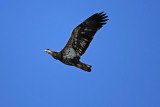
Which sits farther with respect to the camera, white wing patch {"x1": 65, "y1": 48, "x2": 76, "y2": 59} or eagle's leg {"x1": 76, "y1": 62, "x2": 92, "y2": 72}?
white wing patch {"x1": 65, "y1": 48, "x2": 76, "y2": 59}

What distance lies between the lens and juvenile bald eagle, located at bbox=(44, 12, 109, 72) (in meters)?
44.0

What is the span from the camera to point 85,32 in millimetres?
44031

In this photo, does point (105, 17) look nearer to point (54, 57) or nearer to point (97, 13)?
point (97, 13)

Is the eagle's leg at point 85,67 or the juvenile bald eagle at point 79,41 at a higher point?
the juvenile bald eagle at point 79,41

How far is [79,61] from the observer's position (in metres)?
44.1

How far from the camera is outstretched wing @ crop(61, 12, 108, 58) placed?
44000 mm

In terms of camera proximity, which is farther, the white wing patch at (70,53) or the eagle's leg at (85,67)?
the white wing patch at (70,53)

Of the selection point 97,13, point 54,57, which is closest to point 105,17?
point 97,13

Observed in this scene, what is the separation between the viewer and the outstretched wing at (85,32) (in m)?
44.0

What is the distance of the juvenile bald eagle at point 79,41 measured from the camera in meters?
44.0

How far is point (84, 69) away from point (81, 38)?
1511 mm

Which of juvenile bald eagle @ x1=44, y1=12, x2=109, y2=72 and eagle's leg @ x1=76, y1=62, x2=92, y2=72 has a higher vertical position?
juvenile bald eagle @ x1=44, y1=12, x2=109, y2=72

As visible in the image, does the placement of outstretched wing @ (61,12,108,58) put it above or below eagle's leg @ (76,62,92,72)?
above

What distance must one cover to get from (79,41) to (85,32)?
0.52 m
